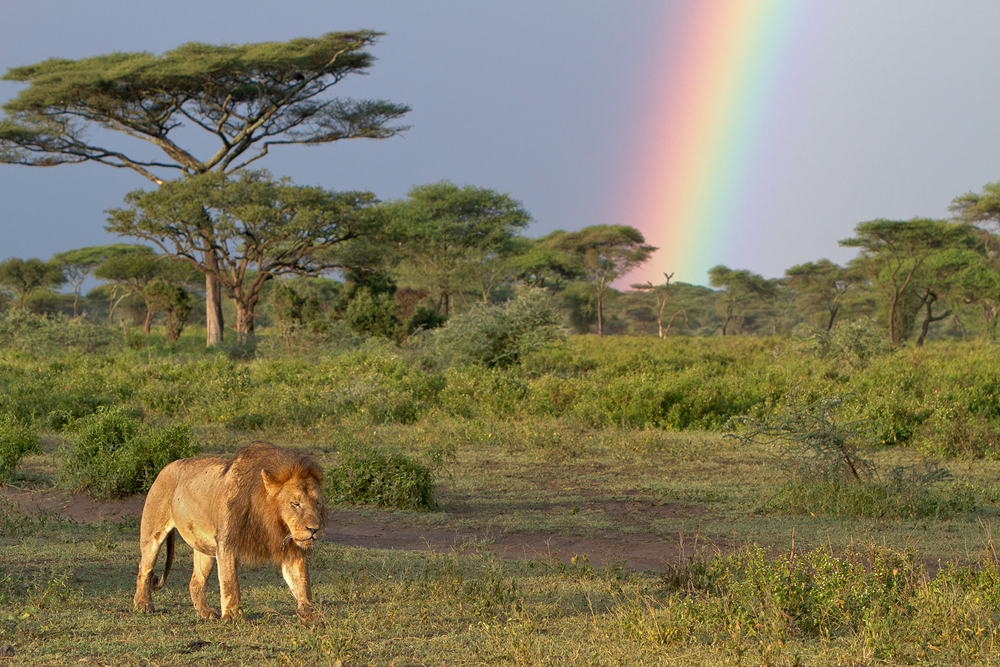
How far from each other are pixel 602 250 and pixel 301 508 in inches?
1505

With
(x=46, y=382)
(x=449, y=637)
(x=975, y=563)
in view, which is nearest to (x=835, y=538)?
(x=975, y=563)

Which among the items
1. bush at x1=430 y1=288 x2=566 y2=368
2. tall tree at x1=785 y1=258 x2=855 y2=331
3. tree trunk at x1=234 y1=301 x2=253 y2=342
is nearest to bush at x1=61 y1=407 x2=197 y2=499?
bush at x1=430 y1=288 x2=566 y2=368

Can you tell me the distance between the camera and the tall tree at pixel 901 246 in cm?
3394

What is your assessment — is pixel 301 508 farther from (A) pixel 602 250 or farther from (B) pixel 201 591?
(A) pixel 602 250

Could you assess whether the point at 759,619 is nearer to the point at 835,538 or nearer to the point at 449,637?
the point at 449,637

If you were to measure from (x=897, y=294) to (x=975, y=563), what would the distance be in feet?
107

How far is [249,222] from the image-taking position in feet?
87.5

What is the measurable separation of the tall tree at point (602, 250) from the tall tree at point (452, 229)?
332cm

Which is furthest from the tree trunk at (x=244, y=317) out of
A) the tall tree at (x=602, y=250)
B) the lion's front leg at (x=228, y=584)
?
the lion's front leg at (x=228, y=584)

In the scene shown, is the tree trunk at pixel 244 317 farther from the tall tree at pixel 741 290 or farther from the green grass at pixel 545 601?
the tall tree at pixel 741 290

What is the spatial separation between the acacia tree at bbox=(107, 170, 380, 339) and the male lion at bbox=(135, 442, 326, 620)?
21.9 m

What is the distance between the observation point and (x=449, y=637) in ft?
13.5

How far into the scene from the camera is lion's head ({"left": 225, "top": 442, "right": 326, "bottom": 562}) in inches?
149

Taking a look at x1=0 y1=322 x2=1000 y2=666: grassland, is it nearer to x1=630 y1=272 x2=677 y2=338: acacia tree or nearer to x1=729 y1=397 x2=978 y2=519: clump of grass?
x1=729 y1=397 x2=978 y2=519: clump of grass
